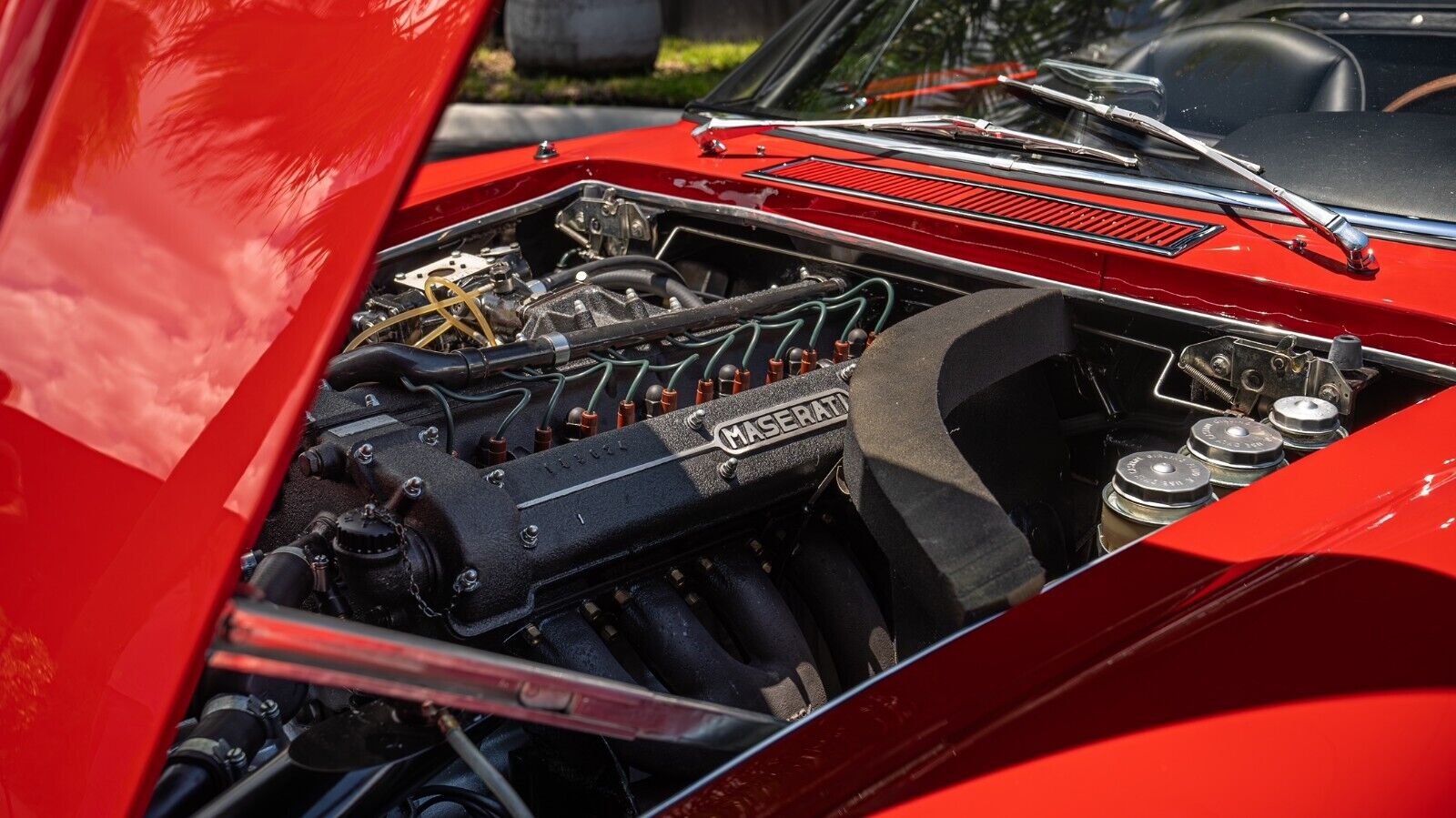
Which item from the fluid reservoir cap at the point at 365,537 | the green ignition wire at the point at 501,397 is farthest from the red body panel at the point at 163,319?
the green ignition wire at the point at 501,397

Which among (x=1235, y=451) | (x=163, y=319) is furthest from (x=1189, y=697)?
(x=163, y=319)

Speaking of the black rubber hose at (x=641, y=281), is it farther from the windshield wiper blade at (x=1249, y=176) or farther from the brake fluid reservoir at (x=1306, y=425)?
the brake fluid reservoir at (x=1306, y=425)

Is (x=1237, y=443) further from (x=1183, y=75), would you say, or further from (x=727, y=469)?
(x=1183, y=75)

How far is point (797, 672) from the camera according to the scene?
1.59 metres

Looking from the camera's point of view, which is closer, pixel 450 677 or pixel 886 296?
pixel 450 677

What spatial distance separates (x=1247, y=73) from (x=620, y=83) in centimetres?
826

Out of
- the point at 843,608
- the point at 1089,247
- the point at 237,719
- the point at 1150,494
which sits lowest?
the point at 843,608

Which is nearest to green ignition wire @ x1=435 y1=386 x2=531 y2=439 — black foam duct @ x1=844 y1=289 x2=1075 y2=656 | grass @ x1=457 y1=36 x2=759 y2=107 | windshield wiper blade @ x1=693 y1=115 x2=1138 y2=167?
black foam duct @ x1=844 y1=289 x2=1075 y2=656

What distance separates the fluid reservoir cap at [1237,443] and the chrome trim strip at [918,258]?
0.22m

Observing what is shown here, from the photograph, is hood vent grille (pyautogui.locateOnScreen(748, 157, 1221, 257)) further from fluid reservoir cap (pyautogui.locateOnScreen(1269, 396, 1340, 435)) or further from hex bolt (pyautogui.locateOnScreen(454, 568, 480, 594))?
hex bolt (pyautogui.locateOnScreen(454, 568, 480, 594))

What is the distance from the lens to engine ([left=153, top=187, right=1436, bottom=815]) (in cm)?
131

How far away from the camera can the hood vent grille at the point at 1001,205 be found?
1.86m

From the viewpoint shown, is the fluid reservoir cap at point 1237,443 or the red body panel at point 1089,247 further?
the red body panel at point 1089,247

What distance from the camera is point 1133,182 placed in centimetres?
206
